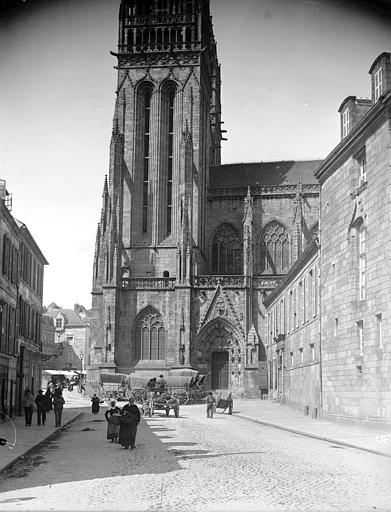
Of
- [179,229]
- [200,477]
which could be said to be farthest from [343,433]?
[179,229]

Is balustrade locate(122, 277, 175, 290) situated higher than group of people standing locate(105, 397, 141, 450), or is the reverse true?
balustrade locate(122, 277, 175, 290)

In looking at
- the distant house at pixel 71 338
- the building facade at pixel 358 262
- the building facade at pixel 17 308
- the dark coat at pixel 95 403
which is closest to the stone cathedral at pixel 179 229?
the building facade at pixel 17 308

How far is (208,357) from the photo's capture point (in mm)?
58500

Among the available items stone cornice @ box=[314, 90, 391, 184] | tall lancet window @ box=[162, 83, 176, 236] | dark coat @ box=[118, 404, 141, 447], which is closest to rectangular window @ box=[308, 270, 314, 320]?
stone cornice @ box=[314, 90, 391, 184]

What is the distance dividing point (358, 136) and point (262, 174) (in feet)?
144

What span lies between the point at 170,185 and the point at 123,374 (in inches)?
665

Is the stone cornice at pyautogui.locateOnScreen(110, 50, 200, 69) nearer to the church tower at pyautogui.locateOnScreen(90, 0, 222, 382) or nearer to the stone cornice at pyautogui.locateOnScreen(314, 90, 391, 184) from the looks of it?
the church tower at pyautogui.locateOnScreen(90, 0, 222, 382)

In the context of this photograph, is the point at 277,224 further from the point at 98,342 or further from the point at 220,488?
the point at 220,488

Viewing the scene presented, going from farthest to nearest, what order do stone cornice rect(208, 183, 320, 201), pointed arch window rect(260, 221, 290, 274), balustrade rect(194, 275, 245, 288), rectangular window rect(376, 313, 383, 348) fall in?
stone cornice rect(208, 183, 320, 201), pointed arch window rect(260, 221, 290, 274), balustrade rect(194, 275, 245, 288), rectangular window rect(376, 313, 383, 348)

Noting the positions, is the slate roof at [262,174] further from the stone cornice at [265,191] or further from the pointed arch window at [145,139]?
the pointed arch window at [145,139]

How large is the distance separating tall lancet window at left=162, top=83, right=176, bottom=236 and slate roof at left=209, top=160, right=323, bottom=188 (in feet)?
18.4

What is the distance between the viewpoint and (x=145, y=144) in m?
62.9

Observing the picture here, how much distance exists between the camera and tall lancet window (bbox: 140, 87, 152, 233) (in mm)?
62031

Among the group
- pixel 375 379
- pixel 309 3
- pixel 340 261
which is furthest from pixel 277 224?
pixel 309 3
